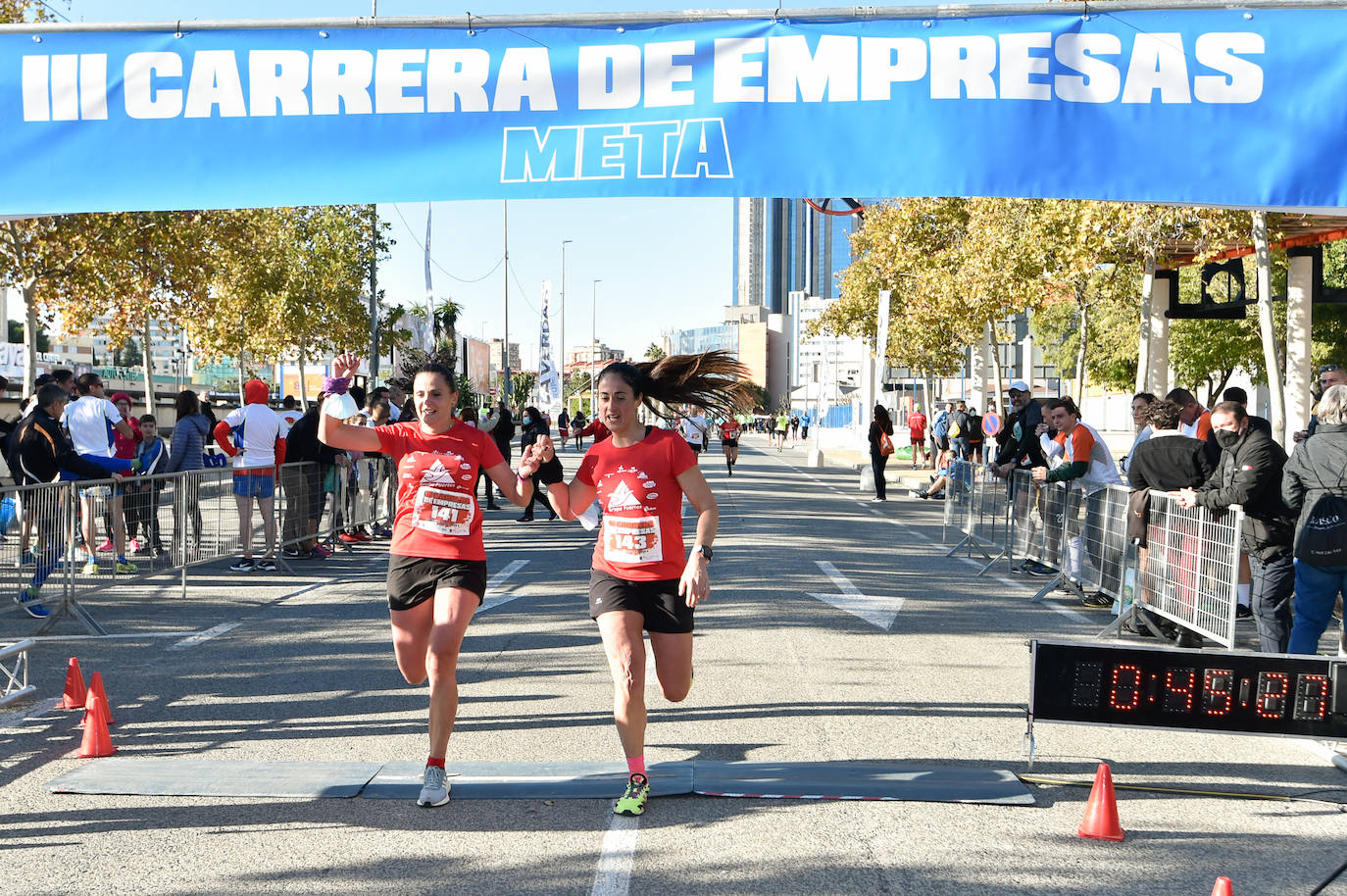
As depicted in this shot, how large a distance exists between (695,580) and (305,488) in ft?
34.7

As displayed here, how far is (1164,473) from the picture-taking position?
971 cm

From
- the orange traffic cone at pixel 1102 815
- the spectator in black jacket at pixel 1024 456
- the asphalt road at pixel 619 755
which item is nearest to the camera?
the asphalt road at pixel 619 755

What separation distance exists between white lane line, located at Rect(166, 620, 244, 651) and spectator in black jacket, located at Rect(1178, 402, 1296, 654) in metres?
7.49

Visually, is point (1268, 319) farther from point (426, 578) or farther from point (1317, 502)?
point (426, 578)

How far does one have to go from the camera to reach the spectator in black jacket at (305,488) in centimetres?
1452

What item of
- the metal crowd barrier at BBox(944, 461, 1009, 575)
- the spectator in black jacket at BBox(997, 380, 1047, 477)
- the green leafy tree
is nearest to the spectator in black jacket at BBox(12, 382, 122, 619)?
the metal crowd barrier at BBox(944, 461, 1009, 575)

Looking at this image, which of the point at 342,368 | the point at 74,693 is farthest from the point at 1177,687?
the point at 74,693

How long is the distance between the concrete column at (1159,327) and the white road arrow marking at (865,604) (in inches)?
503

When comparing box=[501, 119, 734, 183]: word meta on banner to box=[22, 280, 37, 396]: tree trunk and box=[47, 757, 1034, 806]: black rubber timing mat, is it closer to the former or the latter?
box=[47, 757, 1034, 806]: black rubber timing mat

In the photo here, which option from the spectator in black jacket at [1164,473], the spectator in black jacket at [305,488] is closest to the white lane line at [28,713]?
the spectator in black jacket at [305,488]

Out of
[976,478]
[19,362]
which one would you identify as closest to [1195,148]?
[976,478]

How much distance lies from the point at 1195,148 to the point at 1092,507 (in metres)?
5.53

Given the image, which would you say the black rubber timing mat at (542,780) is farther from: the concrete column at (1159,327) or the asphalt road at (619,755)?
the concrete column at (1159,327)

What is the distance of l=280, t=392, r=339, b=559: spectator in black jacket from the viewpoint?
47.6 ft
